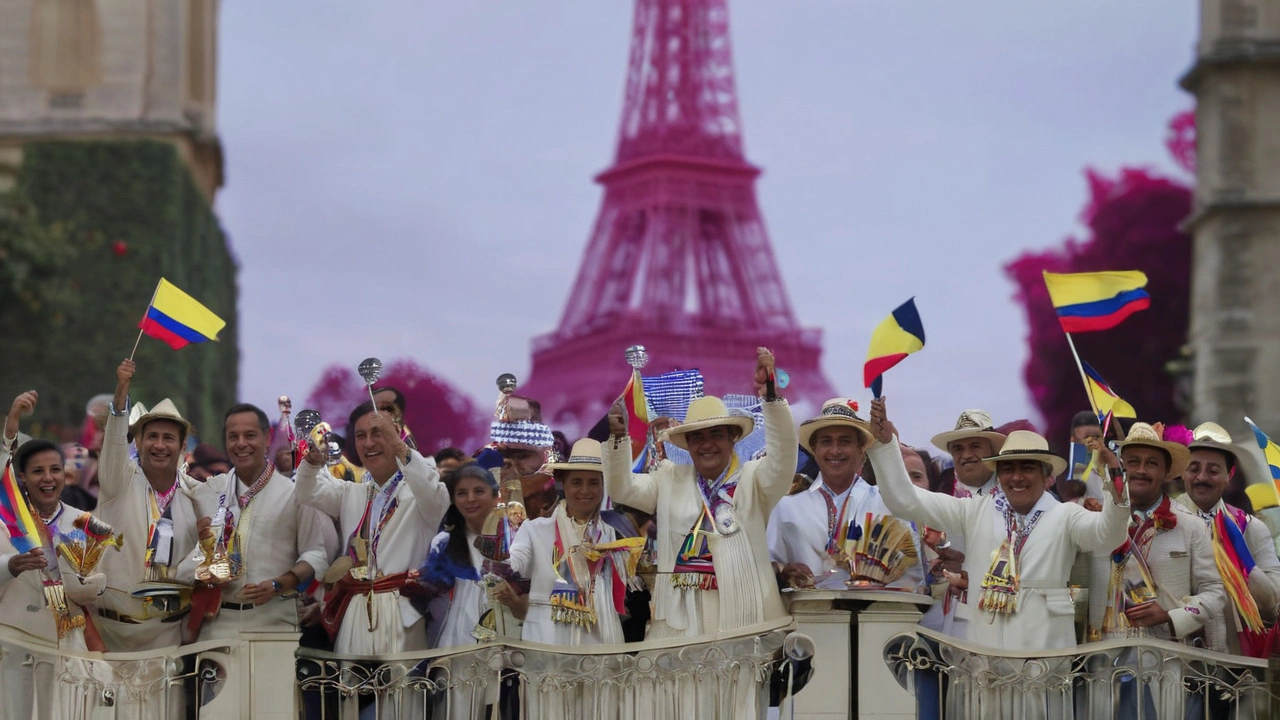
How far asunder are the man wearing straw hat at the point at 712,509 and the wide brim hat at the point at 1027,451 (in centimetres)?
132

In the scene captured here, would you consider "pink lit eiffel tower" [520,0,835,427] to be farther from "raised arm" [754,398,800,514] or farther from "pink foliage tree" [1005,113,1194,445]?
"raised arm" [754,398,800,514]

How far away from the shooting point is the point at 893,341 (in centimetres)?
1352

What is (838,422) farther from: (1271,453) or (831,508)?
(1271,453)

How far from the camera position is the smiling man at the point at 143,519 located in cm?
1348

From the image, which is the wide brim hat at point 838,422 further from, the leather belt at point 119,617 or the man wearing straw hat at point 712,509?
the leather belt at point 119,617

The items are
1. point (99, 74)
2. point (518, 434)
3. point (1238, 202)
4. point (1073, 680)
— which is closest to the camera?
point (1073, 680)

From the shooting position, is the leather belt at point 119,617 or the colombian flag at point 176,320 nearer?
the leather belt at point 119,617

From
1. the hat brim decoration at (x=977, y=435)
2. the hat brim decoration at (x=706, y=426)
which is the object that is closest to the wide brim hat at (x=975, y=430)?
the hat brim decoration at (x=977, y=435)

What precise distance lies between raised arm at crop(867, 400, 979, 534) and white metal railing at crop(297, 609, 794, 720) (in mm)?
1211

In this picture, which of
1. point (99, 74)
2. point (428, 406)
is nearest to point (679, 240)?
point (99, 74)

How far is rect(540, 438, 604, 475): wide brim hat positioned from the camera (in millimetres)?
13469

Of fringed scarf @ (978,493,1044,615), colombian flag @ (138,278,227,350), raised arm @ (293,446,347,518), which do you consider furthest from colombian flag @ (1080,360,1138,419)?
colombian flag @ (138,278,227,350)

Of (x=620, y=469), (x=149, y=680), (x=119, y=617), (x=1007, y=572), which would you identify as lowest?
(x=149, y=680)

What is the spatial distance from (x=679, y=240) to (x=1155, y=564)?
204ft
